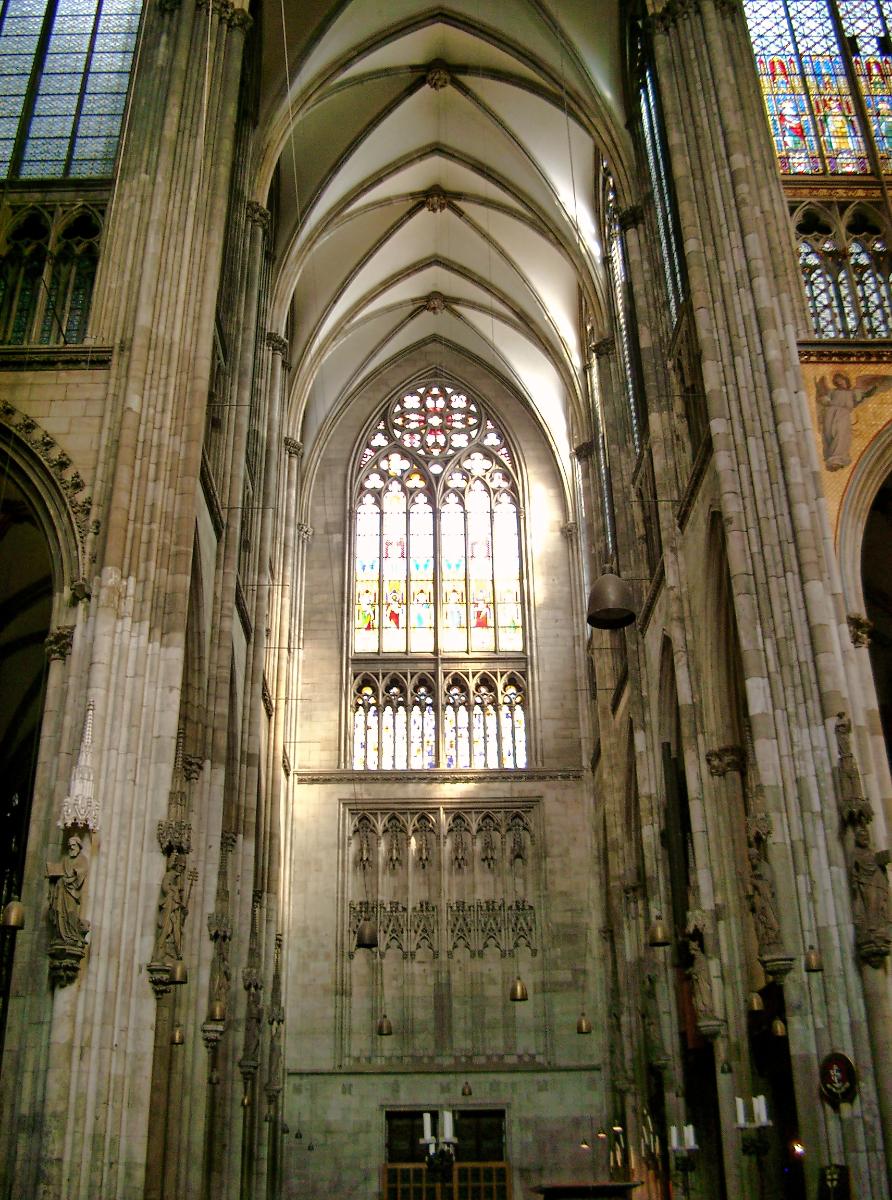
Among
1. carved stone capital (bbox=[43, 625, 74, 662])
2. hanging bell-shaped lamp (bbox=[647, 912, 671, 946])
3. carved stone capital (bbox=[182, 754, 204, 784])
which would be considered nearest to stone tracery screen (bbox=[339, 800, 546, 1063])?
hanging bell-shaped lamp (bbox=[647, 912, 671, 946])

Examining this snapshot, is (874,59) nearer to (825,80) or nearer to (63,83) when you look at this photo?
(825,80)

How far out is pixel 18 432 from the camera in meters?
16.3

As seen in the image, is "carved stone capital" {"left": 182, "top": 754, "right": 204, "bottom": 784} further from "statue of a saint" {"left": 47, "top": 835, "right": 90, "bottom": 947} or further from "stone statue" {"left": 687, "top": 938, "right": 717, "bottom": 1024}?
"stone statue" {"left": 687, "top": 938, "right": 717, "bottom": 1024}

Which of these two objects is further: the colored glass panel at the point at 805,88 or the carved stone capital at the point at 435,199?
the carved stone capital at the point at 435,199

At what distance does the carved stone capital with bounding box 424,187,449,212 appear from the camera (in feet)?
105

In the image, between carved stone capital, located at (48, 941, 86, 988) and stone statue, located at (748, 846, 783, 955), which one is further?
stone statue, located at (748, 846, 783, 955)

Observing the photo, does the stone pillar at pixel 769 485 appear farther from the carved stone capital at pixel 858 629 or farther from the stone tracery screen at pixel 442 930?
the stone tracery screen at pixel 442 930

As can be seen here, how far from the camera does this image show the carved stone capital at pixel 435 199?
31969 millimetres

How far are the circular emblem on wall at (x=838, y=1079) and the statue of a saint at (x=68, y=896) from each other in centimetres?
774

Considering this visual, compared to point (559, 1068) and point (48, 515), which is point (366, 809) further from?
point (48, 515)

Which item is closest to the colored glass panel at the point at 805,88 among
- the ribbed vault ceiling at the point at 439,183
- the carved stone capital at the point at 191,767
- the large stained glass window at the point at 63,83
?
the ribbed vault ceiling at the point at 439,183

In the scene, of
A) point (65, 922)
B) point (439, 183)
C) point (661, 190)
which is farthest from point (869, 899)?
point (439, 183)

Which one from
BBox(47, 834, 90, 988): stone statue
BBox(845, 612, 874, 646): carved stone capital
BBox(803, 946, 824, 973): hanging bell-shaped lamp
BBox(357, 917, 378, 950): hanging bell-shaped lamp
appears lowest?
BBox(803, 946, 824, 973): hanging bell-shaped lamp

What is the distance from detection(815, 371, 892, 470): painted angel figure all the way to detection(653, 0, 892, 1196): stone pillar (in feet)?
1.19
